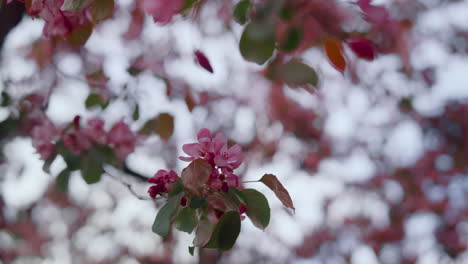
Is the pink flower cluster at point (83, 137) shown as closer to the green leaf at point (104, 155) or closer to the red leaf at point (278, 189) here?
the green leaf at point (104, 155)

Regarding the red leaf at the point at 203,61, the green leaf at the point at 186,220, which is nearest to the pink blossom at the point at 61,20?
the red leaf at the point at 203,61

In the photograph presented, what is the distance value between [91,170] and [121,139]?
0.26 metres

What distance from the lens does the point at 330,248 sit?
6996 millimetres

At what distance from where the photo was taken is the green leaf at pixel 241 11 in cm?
103

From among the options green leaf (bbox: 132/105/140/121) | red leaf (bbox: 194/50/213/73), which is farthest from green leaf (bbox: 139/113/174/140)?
red leaf (bbox: 194/50/213/73)

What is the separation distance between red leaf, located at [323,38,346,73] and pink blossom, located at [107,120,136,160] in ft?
3.74

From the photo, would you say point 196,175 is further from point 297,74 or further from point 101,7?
point 101,7

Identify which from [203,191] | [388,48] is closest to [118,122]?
[203,191]

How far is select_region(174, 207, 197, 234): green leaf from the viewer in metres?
0.99

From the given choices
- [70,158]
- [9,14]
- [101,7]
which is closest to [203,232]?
[101,7]

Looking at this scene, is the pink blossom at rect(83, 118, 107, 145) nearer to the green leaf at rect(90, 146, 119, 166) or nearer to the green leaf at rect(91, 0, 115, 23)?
the green leaf at rect(90, 146, 119, 166)

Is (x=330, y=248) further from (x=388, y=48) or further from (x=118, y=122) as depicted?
(x=118, y=122)

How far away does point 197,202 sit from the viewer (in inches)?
39.3

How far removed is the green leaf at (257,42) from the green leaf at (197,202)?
0.34 meters
